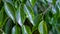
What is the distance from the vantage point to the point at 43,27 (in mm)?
715

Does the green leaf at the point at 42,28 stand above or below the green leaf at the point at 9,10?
below

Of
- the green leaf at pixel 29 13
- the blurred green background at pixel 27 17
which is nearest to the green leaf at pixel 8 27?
the blurred green background at pixel 27 17

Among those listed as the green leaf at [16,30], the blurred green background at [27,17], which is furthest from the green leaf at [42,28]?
the green leaf at [16,30]

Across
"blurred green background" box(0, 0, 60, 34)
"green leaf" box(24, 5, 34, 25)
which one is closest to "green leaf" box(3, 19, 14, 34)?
"blurred green background" box(0, 0, 60, 34)

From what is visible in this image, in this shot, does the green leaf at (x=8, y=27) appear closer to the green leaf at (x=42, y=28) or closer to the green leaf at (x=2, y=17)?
the green leaf at (x=2, y=17)

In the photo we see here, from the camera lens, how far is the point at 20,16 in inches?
26.7

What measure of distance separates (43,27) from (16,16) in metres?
0.15

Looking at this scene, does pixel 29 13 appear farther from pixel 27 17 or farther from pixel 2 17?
pixel 2 17

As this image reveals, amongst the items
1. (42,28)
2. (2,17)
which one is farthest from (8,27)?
(42,28)

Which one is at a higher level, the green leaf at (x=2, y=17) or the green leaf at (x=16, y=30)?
the green leaf at (x=2, y=17)

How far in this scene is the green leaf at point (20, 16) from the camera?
2.19ft

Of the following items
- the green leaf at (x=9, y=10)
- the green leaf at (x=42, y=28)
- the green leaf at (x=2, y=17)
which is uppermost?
the green leaf at (x=9, y=10)

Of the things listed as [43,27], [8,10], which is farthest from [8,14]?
[43,27]

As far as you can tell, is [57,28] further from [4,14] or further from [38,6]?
[4,14]
